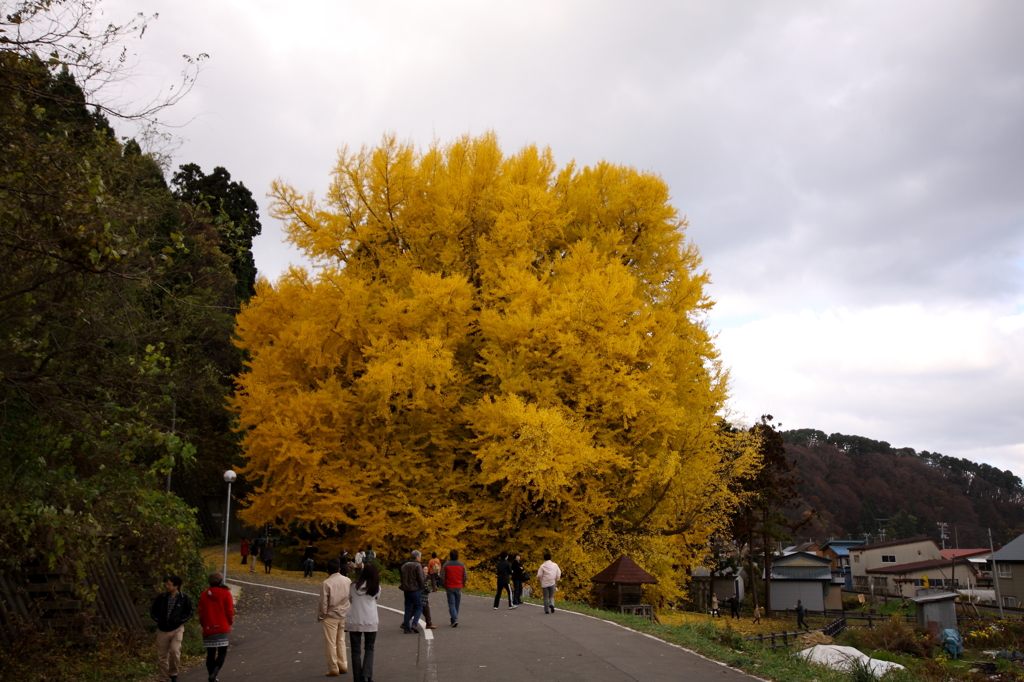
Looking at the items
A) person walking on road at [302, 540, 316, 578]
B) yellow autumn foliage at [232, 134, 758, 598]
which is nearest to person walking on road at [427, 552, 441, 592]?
yellow autumn foliage at [232, 134, 758, 598]

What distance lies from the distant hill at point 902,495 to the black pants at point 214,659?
106174 mm

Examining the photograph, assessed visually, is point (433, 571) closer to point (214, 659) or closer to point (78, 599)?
point (78, 599)

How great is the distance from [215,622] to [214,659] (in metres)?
0.44

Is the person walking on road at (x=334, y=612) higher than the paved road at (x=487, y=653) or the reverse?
higher

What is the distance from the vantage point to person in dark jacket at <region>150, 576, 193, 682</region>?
913cm

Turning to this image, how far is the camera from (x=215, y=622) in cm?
911

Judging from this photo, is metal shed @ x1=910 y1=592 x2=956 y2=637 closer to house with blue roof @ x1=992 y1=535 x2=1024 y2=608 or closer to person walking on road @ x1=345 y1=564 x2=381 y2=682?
house with blue roof @ x1=992 y1=535 x2=1024 y2=608

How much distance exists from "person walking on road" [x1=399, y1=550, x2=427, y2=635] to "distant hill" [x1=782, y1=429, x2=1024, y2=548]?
102 metres

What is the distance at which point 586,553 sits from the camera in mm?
23484

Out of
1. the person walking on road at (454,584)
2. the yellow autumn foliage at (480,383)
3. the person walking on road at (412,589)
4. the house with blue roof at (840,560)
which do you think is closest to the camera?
the person walking on road at (412,589)

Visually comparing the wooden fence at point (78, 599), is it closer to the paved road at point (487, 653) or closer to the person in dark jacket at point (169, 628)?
the person in dark jacket at point (169, 628)

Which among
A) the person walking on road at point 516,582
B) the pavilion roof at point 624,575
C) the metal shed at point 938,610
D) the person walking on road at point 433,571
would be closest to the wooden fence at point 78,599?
the person walking on road at point 516,582

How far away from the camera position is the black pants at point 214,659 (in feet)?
29.7

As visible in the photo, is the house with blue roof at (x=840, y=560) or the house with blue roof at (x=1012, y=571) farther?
the house with blue roof at (x=840, y=560)
